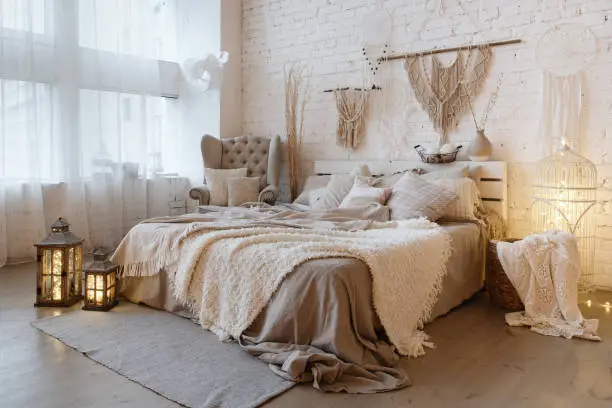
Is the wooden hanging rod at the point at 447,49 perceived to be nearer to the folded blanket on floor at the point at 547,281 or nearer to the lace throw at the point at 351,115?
the lace throw at the point at 351,115

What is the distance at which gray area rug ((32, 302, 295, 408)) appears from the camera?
206 cm

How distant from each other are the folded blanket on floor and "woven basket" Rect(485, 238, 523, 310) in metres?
0.11

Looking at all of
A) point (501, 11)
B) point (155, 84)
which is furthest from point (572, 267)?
point (155, 84)

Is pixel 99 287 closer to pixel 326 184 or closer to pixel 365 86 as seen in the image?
pixel 326 184

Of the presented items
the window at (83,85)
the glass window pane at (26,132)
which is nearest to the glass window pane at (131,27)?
the window at (83,85)

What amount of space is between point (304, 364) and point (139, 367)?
0.78 m

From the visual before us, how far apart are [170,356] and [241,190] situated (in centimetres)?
264

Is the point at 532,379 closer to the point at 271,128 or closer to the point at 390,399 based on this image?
the point at 390,399

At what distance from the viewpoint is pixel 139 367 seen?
2.32 m

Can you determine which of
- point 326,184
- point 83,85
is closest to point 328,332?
point 326,184

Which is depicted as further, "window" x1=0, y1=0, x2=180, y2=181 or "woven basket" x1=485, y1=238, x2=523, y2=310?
"window" x1=0, y1=0, x2=180, y2=181

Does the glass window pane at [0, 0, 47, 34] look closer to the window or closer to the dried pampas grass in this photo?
the window

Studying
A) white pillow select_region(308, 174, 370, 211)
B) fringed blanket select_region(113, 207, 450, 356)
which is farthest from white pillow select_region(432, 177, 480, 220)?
white pillow select_region(308, 174, 370, 211)

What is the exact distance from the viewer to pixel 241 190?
4.93 m
